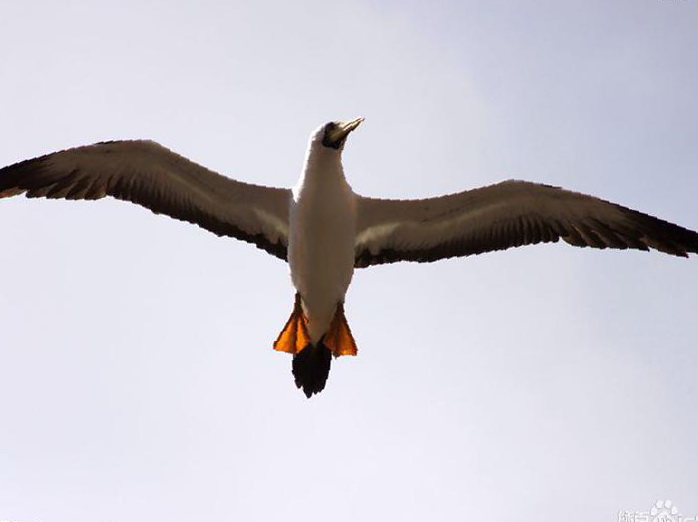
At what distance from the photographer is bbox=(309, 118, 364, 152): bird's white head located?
11.8m

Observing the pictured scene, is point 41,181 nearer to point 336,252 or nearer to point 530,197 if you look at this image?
point 336,252

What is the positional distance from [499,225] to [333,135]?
258 cm

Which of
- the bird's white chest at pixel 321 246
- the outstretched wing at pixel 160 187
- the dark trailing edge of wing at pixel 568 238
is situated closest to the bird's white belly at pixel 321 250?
the bird's white chest at pixel 321 246

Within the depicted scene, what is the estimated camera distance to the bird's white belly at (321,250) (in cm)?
1198

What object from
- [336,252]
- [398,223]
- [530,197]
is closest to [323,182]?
[336,252]

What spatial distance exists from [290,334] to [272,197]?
1.68m

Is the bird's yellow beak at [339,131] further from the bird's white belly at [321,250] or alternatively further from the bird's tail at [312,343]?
the bird's tail at [312,343]

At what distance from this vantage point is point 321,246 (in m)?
12.1

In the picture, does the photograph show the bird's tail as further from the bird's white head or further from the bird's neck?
the bird's white head

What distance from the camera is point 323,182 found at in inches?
470

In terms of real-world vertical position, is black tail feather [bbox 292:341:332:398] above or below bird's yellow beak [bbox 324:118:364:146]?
below

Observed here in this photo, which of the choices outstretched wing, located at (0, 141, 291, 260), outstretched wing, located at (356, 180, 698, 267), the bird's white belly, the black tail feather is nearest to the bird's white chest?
the bird's white belly

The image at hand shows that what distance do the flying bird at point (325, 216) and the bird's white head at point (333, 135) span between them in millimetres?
14

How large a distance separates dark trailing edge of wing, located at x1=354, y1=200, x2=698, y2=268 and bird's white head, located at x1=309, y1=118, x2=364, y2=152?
1864 millimetres
